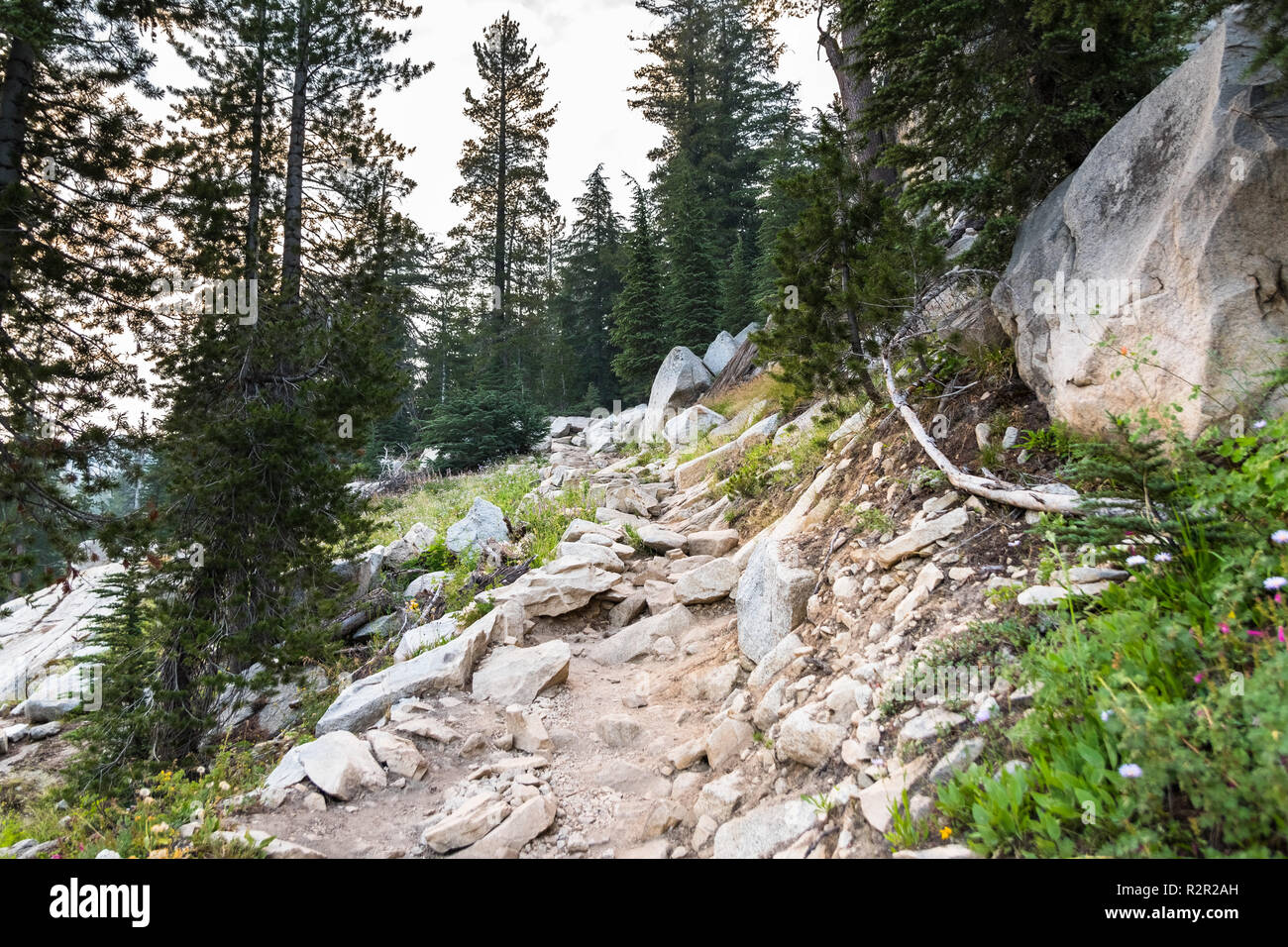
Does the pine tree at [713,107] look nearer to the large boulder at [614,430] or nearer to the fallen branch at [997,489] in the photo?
the large boulder at [614,430]

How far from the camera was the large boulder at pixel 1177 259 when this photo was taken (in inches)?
134

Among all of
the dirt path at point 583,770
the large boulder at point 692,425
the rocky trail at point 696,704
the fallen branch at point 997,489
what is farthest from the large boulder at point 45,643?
the large boulder at point 692,425

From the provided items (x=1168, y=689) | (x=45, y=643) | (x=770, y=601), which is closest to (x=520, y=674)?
(x=770, y=601)

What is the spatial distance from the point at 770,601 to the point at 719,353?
15319mm

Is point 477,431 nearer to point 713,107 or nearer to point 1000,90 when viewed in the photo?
point 1000,90

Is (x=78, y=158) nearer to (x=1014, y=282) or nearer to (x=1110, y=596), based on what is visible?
(x=1014, y=282)

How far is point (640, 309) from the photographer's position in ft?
69.8

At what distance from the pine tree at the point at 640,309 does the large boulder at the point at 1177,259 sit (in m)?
17.4

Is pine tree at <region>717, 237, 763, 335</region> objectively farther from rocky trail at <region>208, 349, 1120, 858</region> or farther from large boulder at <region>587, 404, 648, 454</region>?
rocky trail at <region>208, 349, 1120, 858</region>

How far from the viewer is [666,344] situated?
2198 cm

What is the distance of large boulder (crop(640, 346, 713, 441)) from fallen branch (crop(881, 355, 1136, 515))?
1206cm
